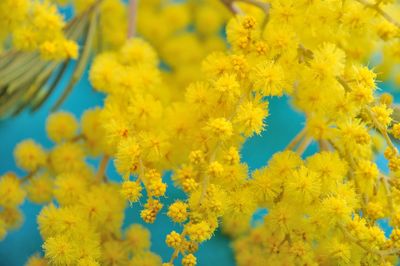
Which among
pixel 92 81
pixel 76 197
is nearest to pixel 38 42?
pixel 92 81

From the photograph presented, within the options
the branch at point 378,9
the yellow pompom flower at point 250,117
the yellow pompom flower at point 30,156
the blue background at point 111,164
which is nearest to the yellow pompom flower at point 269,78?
the yellow pompom flower at point 250,117

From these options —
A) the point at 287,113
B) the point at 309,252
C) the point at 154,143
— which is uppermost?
the point at 154,143

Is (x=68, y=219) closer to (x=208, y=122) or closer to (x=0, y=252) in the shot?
(x=208, y=122)

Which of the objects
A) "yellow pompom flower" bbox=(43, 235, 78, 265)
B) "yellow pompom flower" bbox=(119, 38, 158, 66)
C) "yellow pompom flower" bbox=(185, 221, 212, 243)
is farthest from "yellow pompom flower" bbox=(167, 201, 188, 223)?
"yellow pompom flower" bbox=(119, 38, 158, 66)

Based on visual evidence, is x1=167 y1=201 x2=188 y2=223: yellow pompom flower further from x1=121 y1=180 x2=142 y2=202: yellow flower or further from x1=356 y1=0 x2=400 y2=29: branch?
x1=356 y1=0 x2=400 y2=29: branch

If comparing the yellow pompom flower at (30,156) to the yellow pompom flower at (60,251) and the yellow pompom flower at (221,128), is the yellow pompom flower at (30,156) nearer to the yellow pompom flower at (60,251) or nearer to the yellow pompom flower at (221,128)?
the yellow pompom flower at (60,251)

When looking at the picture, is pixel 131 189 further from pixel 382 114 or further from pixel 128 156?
pixel 382 114
